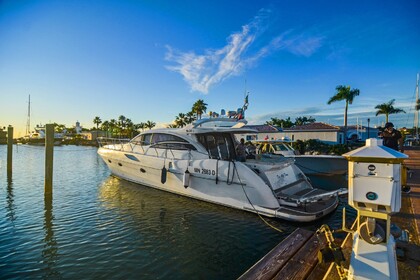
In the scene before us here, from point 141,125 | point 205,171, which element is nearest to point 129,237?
point 205,171

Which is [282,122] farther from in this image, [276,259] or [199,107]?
[276,259]

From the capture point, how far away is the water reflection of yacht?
22.9 ft

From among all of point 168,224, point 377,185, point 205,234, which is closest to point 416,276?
point 377,185

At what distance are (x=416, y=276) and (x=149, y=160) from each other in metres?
8.84

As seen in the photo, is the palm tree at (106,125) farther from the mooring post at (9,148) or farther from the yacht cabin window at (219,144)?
the yacht cabin window at (219,144)

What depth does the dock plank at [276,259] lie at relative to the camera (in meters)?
3.16

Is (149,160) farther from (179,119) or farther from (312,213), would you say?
(179,119)

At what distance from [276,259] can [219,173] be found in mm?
4435

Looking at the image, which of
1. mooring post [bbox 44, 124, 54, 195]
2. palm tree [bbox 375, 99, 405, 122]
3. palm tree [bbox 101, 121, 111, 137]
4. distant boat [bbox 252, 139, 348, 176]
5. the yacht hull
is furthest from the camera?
palm tree [bbox 101, 121, 111, 137]

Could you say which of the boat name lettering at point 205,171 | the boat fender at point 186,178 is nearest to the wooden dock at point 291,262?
the boat name lettering at point 205,171

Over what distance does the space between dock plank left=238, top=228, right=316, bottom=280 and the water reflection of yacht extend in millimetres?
2588

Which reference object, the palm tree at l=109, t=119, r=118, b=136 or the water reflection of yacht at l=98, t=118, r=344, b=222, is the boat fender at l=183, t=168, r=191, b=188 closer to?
the water reflection of yacht at l=98, t=118, r=344, b=222

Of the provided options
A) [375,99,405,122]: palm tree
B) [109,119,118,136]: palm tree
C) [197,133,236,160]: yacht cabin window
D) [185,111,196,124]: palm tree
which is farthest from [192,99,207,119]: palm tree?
[109,119,118,136]: palm tree

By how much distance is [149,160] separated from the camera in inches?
396
